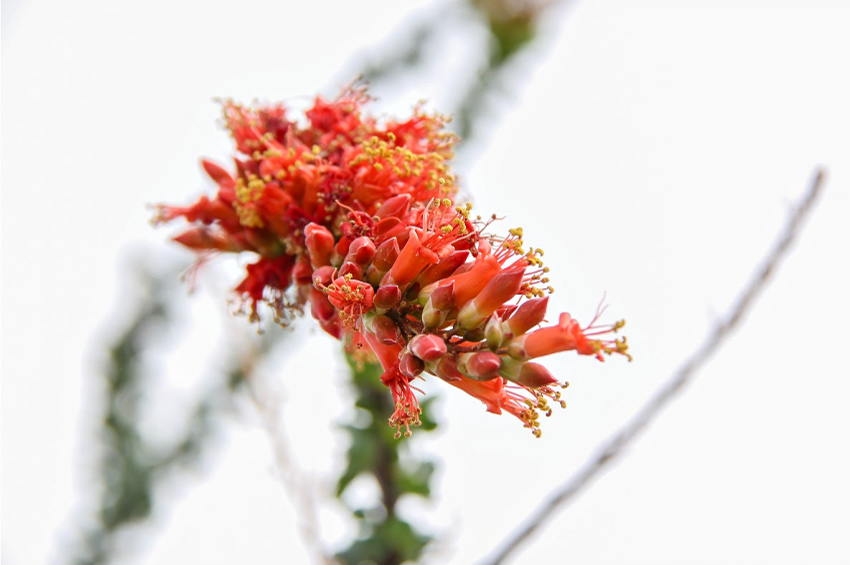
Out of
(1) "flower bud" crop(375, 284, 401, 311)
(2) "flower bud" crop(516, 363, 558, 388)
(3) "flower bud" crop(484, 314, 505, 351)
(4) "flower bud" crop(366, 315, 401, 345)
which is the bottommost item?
(2) "flower bud" crop(516, 363, 558, 388)

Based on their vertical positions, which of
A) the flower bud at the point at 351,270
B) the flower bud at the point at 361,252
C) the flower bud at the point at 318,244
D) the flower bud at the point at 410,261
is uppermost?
the flower bud at the point at 318,244

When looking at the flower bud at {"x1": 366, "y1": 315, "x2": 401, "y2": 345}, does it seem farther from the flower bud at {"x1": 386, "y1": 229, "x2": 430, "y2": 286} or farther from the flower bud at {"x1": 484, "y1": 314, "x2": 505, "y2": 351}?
the flower bud at {"x1": 484, "y1": 314, "x2": 505, "y2": 351}

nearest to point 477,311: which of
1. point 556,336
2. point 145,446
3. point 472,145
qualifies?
point 556,336

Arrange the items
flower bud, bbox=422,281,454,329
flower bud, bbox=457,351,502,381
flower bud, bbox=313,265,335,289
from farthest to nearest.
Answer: flower bud, bbox=313,265,335,289, flower bud, bbox=422,281,454,329, flower bud, bbox=457,351,502,381

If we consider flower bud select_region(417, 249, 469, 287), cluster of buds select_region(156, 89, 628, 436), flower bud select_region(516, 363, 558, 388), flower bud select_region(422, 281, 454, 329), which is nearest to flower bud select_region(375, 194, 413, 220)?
cluster of buds select_region(156, 89, 628, 436)

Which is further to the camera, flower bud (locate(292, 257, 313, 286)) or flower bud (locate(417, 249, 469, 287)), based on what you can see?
flower bud (locate(292, 257, 313, 286))

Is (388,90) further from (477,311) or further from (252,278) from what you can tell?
(477,311)

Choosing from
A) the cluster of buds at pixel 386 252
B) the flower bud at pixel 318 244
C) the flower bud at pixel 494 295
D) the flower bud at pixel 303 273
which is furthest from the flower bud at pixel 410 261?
the flower bud at pixel 303 273

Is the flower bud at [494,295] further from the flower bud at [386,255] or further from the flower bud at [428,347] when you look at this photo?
the flower bud at [386,255]
